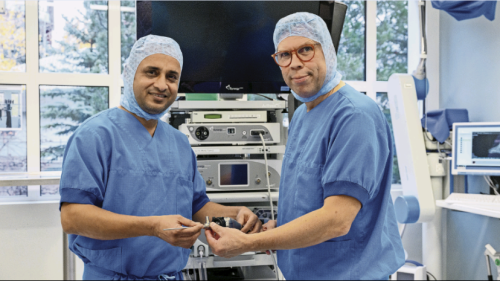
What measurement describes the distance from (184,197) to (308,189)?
43 centimetres

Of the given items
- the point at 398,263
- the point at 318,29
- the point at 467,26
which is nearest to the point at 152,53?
the point at 318,29

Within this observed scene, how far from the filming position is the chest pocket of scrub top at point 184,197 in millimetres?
1328

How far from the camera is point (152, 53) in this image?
1.31m

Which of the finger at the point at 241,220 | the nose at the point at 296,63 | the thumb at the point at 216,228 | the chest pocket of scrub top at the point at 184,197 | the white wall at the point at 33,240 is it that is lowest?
the white wall at the point at 33,240

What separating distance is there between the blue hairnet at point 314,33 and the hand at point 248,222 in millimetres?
473

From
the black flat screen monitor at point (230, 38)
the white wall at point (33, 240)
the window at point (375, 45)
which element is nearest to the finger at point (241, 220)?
the black flat screen monitor at point (230, 38)

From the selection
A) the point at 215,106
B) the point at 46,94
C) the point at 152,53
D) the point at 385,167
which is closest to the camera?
the point at 385,167

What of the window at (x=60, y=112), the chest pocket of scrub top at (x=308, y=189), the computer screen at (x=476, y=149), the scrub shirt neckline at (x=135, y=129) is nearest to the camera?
the chest pocket of scrub top at (x=308, y=189)

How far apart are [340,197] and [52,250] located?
2.16m

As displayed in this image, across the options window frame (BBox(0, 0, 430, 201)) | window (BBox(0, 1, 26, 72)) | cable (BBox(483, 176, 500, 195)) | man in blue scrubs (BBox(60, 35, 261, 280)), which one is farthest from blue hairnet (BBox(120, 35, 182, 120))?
cable (BBox(483, 176, 500, 195))

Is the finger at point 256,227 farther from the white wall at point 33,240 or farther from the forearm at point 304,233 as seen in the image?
the white wall at point 33,240

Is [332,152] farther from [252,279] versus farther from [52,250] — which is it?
[52,250]

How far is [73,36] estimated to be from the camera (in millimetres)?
2789

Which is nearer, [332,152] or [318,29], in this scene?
[332,152]
